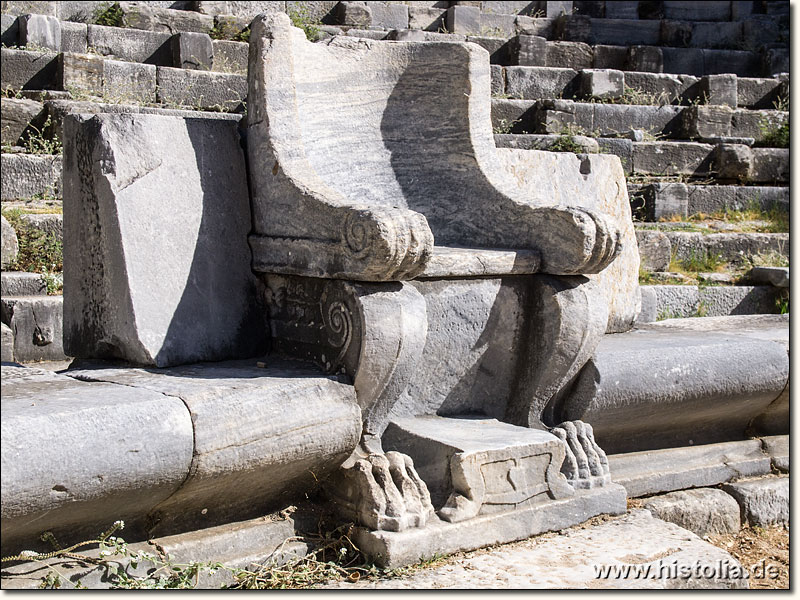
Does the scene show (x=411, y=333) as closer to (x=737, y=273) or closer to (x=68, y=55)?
(x=737, y=273)

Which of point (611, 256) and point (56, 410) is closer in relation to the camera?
point (56, 410)

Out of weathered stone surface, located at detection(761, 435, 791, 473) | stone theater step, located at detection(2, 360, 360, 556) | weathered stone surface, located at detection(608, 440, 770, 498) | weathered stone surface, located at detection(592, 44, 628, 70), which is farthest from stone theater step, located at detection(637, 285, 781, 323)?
weathered stone surface, located at detection(592, 44, 628, 70)

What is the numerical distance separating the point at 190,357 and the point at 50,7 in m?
7.85

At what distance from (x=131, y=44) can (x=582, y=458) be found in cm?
668

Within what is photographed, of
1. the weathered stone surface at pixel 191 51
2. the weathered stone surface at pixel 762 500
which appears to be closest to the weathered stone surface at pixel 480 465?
the weathered stone surface at pixel 762 500

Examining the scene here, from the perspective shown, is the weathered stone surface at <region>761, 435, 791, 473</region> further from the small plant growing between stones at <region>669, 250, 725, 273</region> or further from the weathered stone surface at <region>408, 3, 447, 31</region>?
the weathered stone surface at <region>408, 3, 447, 31</region>

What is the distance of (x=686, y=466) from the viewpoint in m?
3.88

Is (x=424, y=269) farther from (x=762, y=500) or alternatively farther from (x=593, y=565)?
(x=762, y=500)

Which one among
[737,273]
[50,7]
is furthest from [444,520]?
[50,7]

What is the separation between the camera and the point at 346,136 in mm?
3881

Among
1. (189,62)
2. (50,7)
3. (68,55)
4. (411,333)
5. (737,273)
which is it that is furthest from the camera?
(50,7)

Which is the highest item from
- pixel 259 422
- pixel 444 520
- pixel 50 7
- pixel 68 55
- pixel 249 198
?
pixel 50 7

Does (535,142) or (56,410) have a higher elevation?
(535,142)

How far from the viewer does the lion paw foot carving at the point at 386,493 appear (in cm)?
290
